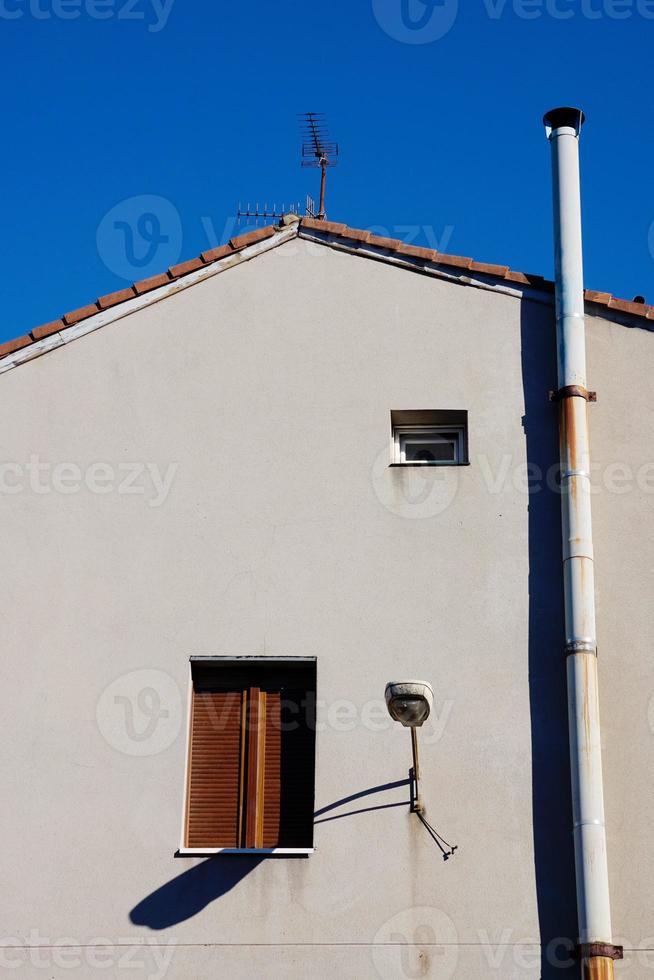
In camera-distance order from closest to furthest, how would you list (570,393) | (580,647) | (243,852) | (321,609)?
(243,852) → (580,647) → (321,609) → (570,393)

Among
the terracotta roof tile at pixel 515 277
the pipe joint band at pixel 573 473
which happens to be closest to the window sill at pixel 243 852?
the pipe joint band at pixel 573 473

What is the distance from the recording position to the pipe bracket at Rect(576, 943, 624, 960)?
10.7m

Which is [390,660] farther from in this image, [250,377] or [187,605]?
[250,377]

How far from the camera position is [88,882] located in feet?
36.8

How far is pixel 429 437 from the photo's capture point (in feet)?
42.5

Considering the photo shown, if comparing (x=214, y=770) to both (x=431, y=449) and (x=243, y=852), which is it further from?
(x=431, y=449)

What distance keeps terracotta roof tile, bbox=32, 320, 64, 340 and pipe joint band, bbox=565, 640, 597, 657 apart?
5.18 metres

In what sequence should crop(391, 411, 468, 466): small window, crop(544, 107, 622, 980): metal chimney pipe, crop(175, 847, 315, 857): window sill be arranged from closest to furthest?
crop(544, 107, 622, 980): metal chimney pipe → crop(175, 847, 315, 857): window sill → crop(391, 411, 468, 466): small window

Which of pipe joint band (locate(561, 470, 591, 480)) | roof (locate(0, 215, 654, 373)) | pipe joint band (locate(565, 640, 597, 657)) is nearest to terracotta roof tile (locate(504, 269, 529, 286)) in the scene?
roof (locate(0, 215, 654, 373))

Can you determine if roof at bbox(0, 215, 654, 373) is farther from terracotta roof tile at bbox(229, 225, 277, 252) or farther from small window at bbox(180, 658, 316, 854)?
small window at bbox(180, 658, 316, 854)

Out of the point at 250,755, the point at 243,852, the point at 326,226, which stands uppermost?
the point at 326,226

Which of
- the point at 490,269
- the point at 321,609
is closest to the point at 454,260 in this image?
the point at 490,269

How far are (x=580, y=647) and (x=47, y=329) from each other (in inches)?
210

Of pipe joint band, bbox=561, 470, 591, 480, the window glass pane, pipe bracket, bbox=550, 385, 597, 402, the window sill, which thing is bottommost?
the window sill
